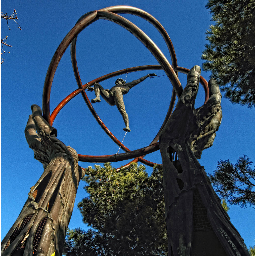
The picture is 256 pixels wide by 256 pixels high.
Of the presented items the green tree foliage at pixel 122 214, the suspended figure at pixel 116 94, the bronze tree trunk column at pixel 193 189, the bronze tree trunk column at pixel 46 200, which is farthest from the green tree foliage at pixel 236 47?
the green tree foliage at pixel 122 214

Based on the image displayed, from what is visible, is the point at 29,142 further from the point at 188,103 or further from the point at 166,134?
the point at 188,103

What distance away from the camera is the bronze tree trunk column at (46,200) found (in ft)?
21.0

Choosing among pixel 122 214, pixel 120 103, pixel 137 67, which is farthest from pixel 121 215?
pixel 137 67

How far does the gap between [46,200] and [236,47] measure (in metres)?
7.13

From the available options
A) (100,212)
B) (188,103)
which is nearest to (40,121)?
(188,103)

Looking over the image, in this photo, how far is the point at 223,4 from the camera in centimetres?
665

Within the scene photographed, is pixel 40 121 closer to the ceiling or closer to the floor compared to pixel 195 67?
closer to the floor

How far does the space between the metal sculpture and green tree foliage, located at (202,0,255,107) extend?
0.83 metres

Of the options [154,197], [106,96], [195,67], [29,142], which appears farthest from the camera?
[154,197]

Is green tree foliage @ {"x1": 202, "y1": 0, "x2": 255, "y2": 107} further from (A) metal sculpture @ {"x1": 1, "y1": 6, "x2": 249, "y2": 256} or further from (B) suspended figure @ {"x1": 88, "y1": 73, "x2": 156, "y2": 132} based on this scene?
(B) suspended figure @ {"x1": 88, "y1": 73, "x2": 156, "y2": 132}

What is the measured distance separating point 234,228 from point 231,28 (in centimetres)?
494

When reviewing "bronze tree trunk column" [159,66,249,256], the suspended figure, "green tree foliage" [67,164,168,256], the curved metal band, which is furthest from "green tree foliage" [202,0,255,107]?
"green tree foliage" [67,164,168,256]

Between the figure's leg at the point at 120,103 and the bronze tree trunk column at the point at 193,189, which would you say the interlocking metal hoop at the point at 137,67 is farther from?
the figure's leg at the point at 120,103

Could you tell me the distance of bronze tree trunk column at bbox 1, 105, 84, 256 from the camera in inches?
253
